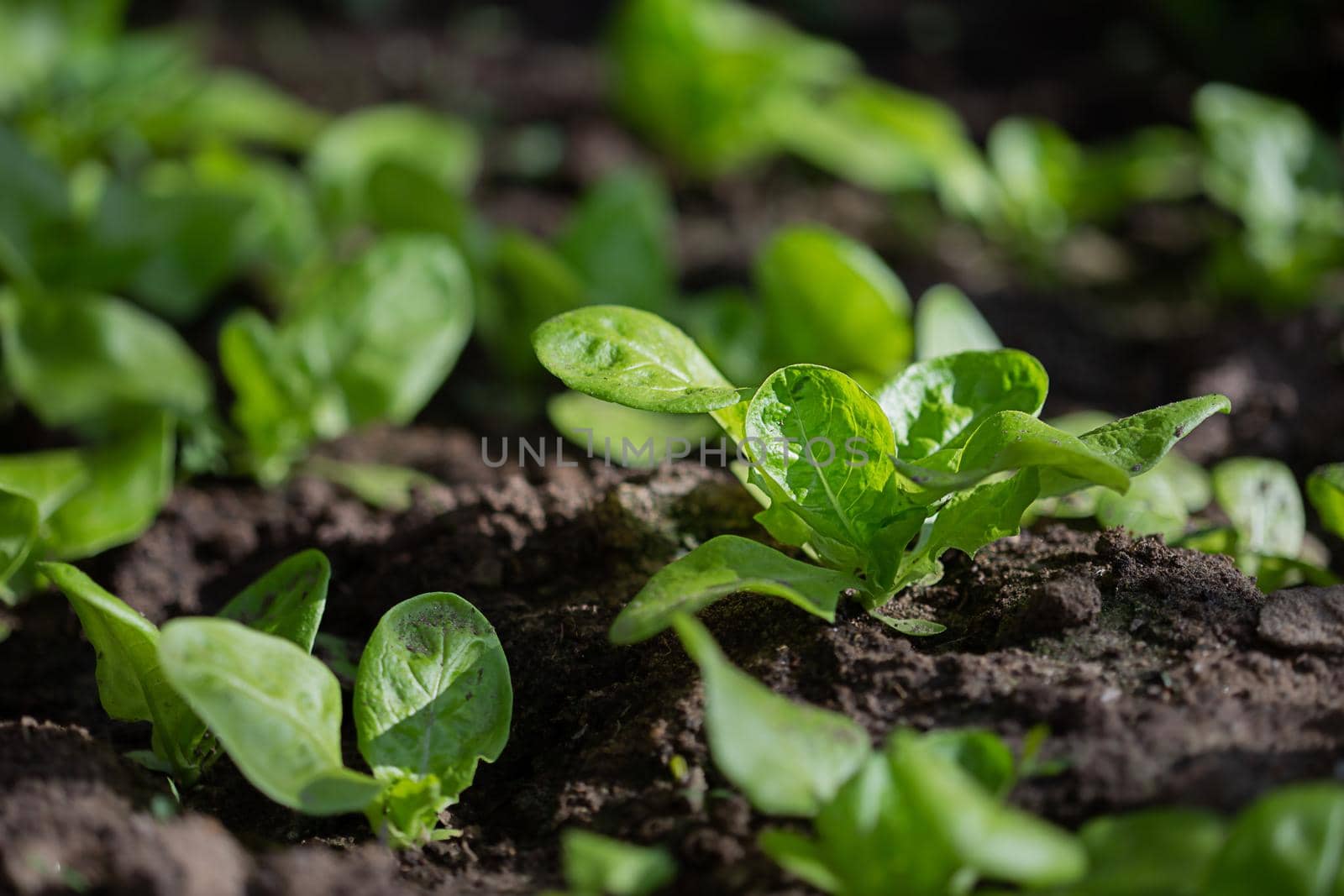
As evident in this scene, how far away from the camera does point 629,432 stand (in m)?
1.59

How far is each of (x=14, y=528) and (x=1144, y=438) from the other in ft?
3.77

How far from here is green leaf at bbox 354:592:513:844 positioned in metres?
1.05

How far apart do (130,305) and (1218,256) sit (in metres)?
1.93

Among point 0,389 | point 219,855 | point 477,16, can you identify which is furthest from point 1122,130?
point 219,855

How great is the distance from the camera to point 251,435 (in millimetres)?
1679

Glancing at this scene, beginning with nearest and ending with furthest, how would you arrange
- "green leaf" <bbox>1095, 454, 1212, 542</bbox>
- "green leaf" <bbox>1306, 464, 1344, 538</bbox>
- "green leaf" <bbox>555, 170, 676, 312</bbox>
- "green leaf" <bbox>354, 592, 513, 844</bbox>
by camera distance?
"green leaf" <bbox>354, 592, 513, 844</bbox>, "green leaf" <bbox>1306, 464, 1344, 538</bbox>, "green leaf" <bbox>1095, 454, 1212, 542</bbox>, "green leaf" <bbox>555, 170, 676, 312</bbox>

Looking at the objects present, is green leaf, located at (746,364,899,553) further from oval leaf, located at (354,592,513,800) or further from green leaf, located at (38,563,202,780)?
green leaf, located at (38,563,202,780)

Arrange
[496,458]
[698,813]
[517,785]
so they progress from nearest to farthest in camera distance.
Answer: [698,813], [517,785], [496,458]

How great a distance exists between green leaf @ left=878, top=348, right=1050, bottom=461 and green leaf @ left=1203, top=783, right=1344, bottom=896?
1.59 ft

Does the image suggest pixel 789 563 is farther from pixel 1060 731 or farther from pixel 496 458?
pixel 496 458

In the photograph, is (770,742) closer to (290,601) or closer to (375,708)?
(375,708)

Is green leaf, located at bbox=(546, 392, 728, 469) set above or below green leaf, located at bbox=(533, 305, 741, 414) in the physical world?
below

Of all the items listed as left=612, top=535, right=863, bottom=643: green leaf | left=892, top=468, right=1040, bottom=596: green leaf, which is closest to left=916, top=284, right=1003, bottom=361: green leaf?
left=892, top=468, right=1040, bottom=596: green leaf

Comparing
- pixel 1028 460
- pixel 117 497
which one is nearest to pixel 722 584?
pixel 1028 460
